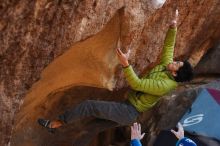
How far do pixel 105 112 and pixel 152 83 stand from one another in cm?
58

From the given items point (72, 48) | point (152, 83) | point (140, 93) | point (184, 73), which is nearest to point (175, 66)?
point (184, 73)

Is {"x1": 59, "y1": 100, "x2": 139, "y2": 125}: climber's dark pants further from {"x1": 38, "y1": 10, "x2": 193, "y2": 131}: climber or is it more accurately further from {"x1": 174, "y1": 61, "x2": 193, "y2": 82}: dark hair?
{"x1": 174, "y1": 61, "x2": 193, "y2": 82}: dark hair

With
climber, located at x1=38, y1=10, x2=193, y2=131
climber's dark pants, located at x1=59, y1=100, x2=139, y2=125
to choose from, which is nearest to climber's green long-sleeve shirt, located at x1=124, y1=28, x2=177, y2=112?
climber, located at x1=38, y1=10, x2=193, y2=131

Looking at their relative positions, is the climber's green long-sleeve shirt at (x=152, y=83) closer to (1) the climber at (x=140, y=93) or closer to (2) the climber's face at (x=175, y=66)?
(1) the climber at (x=140, y=93)

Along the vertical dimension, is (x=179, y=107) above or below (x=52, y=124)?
below

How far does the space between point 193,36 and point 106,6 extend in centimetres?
222

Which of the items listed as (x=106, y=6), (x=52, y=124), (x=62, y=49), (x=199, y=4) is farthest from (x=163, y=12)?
(x=52, y=124)

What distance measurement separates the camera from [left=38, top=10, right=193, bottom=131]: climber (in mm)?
4738

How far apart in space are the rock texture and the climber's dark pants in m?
0.51

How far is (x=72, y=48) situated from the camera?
5.32 metres

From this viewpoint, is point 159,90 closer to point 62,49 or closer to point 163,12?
point 62,49

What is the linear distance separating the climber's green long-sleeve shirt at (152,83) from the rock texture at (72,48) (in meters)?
0.63

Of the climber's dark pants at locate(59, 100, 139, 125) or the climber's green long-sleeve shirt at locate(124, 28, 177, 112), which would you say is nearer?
the climber's green long-sleeve shirt at locate(124, 28, 177, 112)

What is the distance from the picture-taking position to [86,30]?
499 cm
